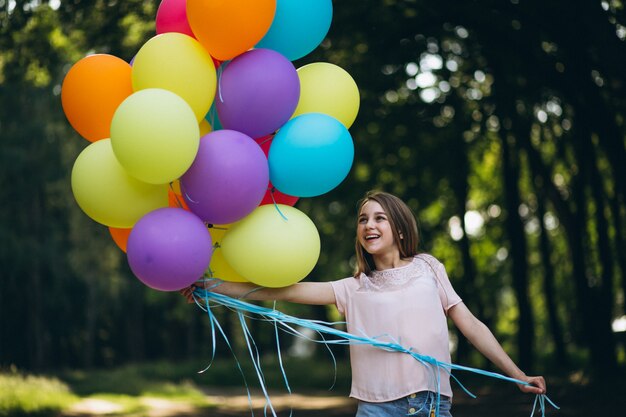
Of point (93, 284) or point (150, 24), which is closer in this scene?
point (150, 24)

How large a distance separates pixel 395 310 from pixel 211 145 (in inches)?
41.9

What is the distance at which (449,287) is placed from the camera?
3.72 m

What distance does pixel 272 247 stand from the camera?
139 inches

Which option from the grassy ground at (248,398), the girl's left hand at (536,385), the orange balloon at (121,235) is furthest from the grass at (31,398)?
the girl's left hand at (536,385)

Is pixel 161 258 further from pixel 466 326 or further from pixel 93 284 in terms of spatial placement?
pixel 93 284

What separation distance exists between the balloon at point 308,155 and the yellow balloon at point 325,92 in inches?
9.0

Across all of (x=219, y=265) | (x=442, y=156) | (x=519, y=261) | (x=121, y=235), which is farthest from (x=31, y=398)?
(x=219, y=265)

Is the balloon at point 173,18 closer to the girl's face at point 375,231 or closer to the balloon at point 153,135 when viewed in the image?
the balloon at point 153,135

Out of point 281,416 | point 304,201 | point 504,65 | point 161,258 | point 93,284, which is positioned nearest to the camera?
point 161,258

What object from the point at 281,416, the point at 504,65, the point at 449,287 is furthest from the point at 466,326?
the point at 281,416

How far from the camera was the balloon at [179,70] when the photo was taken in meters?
3.63

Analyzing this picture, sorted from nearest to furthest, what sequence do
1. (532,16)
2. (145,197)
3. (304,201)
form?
(145,197), (532,16), (304,201)

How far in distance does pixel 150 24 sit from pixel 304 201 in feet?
24.4

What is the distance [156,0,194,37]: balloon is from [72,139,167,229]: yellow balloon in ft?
2.30
